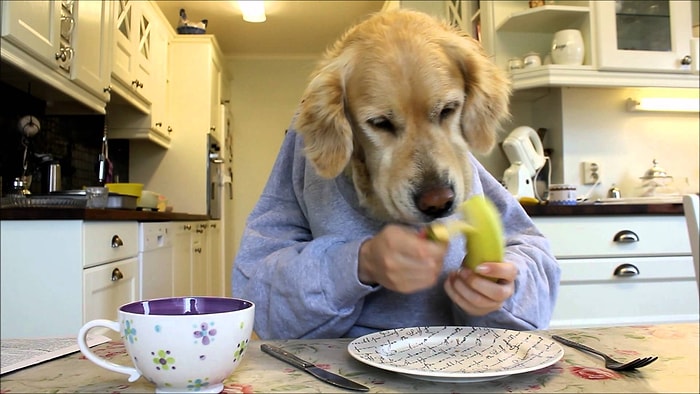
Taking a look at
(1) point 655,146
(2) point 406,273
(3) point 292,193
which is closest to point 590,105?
(1) point 655,146

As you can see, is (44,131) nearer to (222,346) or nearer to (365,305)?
(365,305)

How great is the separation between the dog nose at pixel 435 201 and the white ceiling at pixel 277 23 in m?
3.59

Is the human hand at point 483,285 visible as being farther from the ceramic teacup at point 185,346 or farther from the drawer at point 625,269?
the drawer at point 625,269

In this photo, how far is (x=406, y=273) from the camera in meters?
0.58

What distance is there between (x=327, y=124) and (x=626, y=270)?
186 cm

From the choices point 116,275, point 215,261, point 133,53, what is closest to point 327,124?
point 116,275

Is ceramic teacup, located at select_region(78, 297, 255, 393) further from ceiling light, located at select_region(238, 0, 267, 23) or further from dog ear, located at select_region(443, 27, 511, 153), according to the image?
ceiling light, located at select_region(238, 0, 267, 23)

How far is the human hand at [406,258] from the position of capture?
56 cm

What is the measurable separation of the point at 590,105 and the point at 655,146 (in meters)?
0.41

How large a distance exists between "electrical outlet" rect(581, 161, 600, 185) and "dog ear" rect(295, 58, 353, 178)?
2348 millimetres

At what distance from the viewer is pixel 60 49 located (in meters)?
2.31

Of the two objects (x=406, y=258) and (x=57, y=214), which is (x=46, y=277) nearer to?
(x=57, y=214)

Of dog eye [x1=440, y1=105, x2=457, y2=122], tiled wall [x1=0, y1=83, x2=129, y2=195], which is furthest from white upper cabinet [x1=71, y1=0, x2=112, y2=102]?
dog eye [x1=440, y1=105, x2=457, y2=122]

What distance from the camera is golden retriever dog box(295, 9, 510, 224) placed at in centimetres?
72
